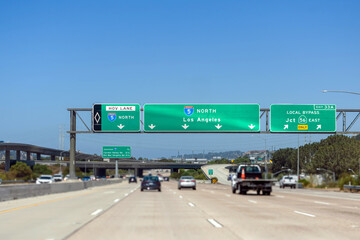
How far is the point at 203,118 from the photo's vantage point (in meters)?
47.0

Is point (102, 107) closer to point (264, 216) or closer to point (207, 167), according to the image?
point (264, 216)

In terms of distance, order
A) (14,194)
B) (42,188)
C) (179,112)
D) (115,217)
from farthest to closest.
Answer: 1. (179,112)
2. (42,188)
3. (14,194)
4. (115,217)

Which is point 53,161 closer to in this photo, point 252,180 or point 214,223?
point 252,180

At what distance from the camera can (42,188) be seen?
116 ft

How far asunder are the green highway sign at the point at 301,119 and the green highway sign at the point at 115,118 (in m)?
12.4

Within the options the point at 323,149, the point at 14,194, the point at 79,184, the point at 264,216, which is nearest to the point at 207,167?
the point at 323,149

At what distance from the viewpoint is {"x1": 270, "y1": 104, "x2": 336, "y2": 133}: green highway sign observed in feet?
154

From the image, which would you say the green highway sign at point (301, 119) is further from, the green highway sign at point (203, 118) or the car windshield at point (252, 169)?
the car windshield at point (252, 169)

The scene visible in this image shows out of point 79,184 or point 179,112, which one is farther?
point 79,184

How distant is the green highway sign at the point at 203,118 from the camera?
4697cm

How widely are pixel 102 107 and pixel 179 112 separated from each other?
7.07 m

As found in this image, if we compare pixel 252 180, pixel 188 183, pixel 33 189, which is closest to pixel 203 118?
A: pixel 188 183

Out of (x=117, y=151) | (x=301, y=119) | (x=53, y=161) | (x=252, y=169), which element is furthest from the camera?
(x=53, y=161)

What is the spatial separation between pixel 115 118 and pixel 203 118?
7.99 m
